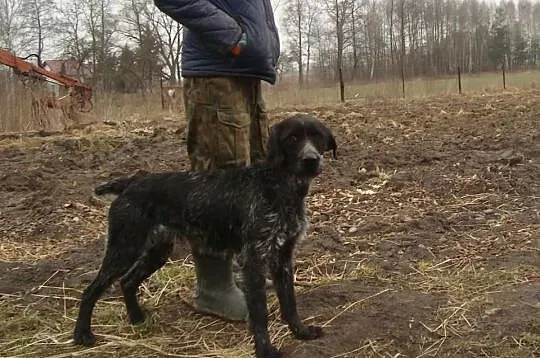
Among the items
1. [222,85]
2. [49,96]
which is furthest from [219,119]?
[49,96]

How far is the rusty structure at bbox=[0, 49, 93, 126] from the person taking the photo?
723 inches


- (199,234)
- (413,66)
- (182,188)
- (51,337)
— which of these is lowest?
(51,337)

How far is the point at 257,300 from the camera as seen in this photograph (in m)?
3.81

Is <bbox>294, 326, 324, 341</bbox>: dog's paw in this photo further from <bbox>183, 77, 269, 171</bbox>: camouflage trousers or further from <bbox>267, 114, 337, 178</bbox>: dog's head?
<bbox>183, 77, 269, 171</bbox>: camouflage trousers

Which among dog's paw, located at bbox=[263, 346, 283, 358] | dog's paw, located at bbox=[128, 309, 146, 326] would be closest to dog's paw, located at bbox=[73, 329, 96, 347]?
dog's paw, located at bbox=[128, 309, 146, 326]

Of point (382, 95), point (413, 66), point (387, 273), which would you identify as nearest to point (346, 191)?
point (387, 273)

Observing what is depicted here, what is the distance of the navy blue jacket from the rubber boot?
1.31 meters

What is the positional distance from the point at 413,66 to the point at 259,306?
62500 mm

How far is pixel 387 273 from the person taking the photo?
507 centimetres

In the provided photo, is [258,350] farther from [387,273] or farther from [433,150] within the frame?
[433,150]

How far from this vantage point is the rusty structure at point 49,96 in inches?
723

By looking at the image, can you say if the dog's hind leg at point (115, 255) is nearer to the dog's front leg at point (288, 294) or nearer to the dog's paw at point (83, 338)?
the dog's paw at point (83, 338)

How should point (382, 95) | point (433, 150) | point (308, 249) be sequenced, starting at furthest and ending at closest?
1. point (382, 95)
2. point (433, 150)
3. point (308, 249)

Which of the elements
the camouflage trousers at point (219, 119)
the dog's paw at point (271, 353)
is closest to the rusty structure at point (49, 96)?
the camouflage trousers at point (219, 119)
